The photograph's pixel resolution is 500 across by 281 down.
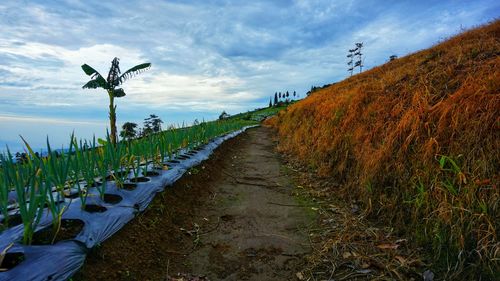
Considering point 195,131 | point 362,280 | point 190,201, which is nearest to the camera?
point 362,280

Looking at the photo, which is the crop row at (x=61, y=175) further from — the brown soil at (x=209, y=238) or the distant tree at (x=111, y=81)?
the distant tree at (x=111, y=81)

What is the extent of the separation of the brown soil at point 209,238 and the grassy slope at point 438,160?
0.92m

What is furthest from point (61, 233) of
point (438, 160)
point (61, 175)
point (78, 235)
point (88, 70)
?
point (88, 70)

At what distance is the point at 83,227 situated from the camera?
7.07 feet

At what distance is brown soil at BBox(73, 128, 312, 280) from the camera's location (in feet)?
7.35

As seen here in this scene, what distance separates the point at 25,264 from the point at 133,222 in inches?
43.5

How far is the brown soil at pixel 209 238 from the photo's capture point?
2.24m

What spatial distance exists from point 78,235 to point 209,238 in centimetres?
127

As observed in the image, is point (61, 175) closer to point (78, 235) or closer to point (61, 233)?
point (61, 233)

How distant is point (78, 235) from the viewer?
2.01m

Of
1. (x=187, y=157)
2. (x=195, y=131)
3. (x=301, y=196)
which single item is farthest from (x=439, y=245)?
(x=195, y=131)

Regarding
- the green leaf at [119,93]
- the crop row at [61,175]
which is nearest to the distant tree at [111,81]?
the green leaf at [119,93]

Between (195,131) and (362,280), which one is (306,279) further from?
(195,131)

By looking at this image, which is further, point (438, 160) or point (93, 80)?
point (93, 80)
